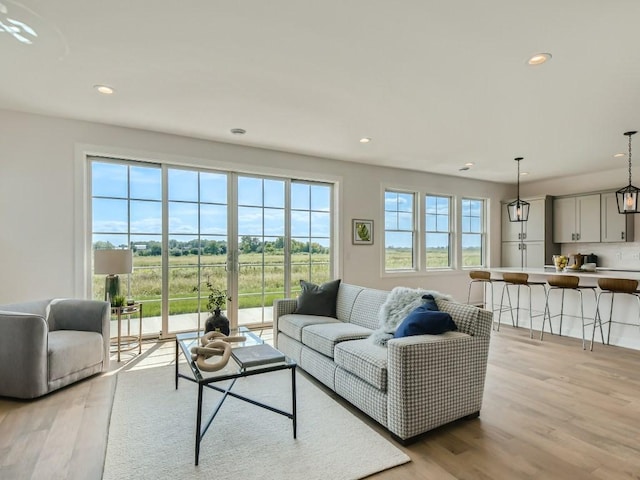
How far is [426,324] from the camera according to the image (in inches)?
97.7

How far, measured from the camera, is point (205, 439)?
226 cm

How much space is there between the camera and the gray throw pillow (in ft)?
13.0

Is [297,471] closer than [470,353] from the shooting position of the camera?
Yes

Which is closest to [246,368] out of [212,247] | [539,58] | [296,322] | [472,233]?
[296,322]

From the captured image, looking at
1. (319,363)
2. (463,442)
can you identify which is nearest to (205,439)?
(319,363)

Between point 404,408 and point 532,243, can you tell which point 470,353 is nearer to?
point 404,408

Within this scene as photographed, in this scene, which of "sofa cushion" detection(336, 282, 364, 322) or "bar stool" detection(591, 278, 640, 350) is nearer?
"sofa cushion" detection(336, 282, 364, 322)

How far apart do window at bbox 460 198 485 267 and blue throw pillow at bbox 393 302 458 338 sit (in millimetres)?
5250

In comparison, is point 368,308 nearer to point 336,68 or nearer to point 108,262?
point 336,68

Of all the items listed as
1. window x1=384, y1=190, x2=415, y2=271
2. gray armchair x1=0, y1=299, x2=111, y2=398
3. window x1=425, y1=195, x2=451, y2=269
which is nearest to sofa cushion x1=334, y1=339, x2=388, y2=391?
gray armchair x1=0, y1=299, x2=111, y2=398

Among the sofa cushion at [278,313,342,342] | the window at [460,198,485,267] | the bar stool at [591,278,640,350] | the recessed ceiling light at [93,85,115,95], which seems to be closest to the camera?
the recessed ceiling light at [93,85,115,95]

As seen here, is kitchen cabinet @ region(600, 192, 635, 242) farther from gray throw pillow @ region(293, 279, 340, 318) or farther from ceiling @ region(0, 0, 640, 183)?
gray throw pillow @ region(293, 279, 340, 318)

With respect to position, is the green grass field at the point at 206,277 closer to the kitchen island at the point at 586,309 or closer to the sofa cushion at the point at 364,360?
the sofa cushion at the point at 364,360

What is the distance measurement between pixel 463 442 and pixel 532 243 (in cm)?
605
